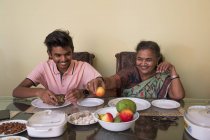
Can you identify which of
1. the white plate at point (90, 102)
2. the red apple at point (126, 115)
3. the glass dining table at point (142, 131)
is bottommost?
the glass dining table at point (142, 131)

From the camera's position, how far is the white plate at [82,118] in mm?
1243

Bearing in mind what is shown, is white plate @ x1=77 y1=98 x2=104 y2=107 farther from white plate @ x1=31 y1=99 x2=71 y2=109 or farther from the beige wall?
the beige wall

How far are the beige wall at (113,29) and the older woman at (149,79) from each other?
1.82ft

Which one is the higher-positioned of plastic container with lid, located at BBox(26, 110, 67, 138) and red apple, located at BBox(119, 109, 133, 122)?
red apple, located at BBox(119, 109, 133, 122)

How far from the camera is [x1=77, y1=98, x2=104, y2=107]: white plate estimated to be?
1556 millimetres

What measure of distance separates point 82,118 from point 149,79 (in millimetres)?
867

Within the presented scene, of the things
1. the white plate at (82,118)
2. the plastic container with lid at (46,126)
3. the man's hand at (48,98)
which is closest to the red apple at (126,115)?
the white plate at (82,118)

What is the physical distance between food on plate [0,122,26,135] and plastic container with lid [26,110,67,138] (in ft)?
0.28

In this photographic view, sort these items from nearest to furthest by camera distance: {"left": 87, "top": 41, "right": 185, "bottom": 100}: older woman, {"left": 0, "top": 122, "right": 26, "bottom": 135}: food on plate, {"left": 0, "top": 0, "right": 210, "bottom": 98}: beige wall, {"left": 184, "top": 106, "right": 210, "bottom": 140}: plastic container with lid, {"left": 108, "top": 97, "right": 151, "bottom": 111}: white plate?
{"left": 184, "top": 106, "right": 210, "bottom": 140}: plastic container with lid
{"left": 0, "top": 122, "right": 26, "bottom": 135}: food on plate
{"left": 108, "top": 97, "right": 151, "bottom": 111}: white plate
{"left": 87, "top": 41, "right": 185, "bottom": 100}: older woman
{"left": 0, "top": 0, "right": 210, "bottom": 98}: beige wall

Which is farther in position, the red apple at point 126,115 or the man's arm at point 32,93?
the man's arm at point 32,93

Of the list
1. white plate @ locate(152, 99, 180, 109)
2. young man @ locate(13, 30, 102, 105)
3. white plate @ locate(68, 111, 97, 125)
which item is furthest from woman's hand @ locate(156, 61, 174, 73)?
white plate @ locate(68, 111, 97, 125)

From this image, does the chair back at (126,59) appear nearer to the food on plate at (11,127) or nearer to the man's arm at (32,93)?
the man's arm at (32,93)

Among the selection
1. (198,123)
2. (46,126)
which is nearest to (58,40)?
(46,126)

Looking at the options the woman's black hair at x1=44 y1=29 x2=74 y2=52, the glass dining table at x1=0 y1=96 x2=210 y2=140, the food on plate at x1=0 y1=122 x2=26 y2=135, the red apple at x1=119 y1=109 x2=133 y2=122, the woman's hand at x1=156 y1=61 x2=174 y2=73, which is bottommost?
the glass dining table at x1=0 y1=96 x2=210 y2=140
